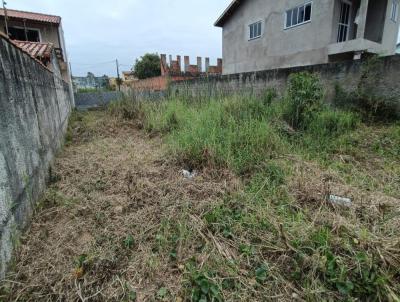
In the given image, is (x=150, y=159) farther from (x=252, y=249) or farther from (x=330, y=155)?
(x=330, y=155)

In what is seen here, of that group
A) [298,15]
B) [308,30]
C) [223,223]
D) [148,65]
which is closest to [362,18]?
[308,30]

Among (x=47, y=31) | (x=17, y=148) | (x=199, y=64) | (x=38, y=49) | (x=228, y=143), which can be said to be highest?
(x=47, y=31)

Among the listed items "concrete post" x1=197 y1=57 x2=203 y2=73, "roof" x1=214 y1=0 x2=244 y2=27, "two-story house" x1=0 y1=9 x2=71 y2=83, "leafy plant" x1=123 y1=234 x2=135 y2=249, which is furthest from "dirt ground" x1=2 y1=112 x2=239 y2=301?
"concrete post" x1=197 y1=57 x2=203 y2=73

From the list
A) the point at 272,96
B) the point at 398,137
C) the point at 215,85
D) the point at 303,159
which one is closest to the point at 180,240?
the point at 303,159

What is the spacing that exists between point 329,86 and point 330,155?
2.16 m

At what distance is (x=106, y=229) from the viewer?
1.62 m

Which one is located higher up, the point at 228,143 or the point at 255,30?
the point at 255,30

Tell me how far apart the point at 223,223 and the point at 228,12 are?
492 inches

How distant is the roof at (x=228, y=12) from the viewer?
1037 centimetres

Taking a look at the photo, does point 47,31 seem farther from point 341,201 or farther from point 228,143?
point 341,201

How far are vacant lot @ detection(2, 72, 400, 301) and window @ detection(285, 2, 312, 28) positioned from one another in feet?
21.3

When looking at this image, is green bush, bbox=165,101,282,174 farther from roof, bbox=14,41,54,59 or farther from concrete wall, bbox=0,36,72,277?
roof, bbox=14,41,54,59

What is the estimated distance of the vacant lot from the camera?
1.18 metres

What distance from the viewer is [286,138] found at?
10.6 ft
